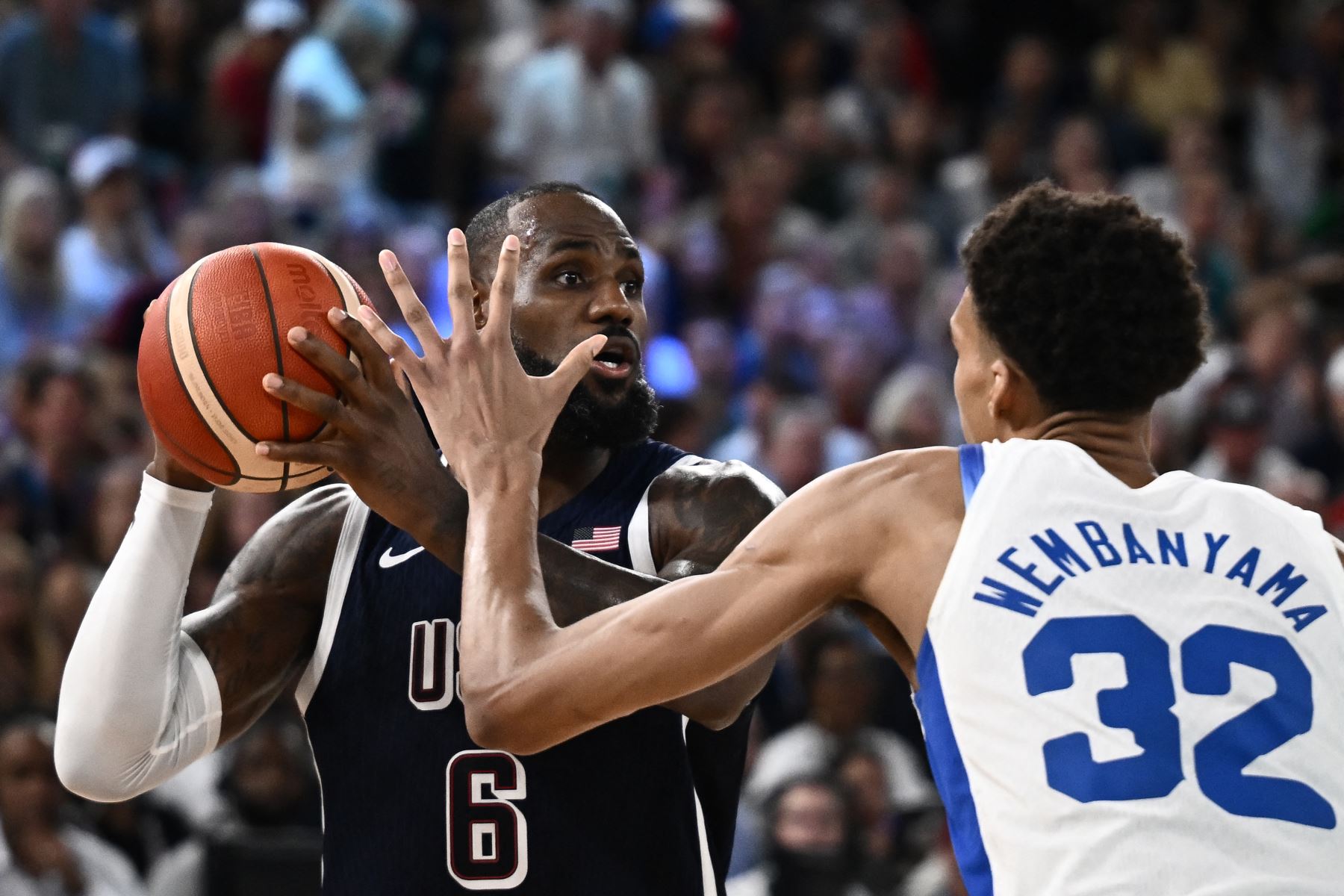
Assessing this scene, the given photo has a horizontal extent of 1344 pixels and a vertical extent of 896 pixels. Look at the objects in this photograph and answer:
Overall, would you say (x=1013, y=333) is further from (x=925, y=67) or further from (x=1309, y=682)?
(x=925, y=67)

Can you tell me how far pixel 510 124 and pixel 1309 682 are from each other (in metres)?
9.54

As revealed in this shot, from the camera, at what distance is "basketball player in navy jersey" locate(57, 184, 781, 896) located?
3.15 m

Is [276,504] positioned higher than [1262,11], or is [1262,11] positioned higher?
[1262,11]

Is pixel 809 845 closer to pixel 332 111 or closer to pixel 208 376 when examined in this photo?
pixel 208 376

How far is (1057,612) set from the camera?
2529mm

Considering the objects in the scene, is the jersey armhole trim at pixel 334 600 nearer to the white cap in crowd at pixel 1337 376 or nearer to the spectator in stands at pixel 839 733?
the spectator in stands at pixel 839 733

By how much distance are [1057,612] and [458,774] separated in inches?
51.1

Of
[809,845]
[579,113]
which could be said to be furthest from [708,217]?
[809,845]

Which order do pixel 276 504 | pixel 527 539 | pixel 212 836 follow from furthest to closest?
pixel 276 504, pixel 212 836, pixel 527 539

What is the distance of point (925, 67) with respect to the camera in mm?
13320

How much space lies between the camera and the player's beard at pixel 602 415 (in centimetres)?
363

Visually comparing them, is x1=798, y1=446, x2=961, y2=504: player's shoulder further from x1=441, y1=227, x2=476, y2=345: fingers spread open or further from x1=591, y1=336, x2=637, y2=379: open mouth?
x1=591, y1=336, x2=637, y2=379: open mouth

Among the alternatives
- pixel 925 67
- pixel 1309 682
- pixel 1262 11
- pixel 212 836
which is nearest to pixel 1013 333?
pixel 1309 682

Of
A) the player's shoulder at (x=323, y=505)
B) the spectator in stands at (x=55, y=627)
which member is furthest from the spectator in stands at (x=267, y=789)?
the player's shoulder at (x=323, y=505)
